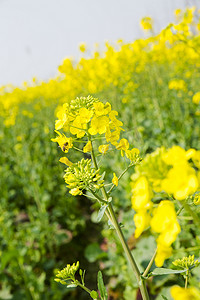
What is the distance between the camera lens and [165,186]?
549 millimetres

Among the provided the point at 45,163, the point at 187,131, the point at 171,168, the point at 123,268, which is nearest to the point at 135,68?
the point at 187,131

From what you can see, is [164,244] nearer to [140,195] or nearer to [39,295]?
[140,195]

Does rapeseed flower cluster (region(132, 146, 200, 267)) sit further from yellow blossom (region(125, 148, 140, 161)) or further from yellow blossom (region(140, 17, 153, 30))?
yellow blossom (region(140, 17, 153, 30))

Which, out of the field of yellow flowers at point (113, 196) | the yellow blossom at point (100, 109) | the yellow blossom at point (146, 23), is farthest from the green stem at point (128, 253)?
the yellow blossom at point (146, 23)

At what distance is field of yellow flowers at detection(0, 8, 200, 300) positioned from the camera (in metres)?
0.60

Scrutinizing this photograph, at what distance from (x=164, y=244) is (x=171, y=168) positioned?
17 cm

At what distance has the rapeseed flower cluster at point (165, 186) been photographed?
1.80 feet

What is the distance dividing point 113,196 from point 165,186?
221 centimetres

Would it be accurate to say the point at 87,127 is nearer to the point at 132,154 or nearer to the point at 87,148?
the point at 87,148

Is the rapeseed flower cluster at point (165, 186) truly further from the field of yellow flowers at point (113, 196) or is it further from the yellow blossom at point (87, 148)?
the yellow blossom at point (87, 148)

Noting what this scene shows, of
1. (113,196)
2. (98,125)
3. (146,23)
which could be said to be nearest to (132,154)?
(98,125)

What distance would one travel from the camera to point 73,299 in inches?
92.5

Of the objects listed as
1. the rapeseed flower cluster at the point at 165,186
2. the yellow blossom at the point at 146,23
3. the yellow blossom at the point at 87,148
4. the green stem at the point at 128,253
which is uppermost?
the yellow blossom at the point at 146,23

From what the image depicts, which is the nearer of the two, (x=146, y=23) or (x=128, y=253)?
(x=128, y=253)
